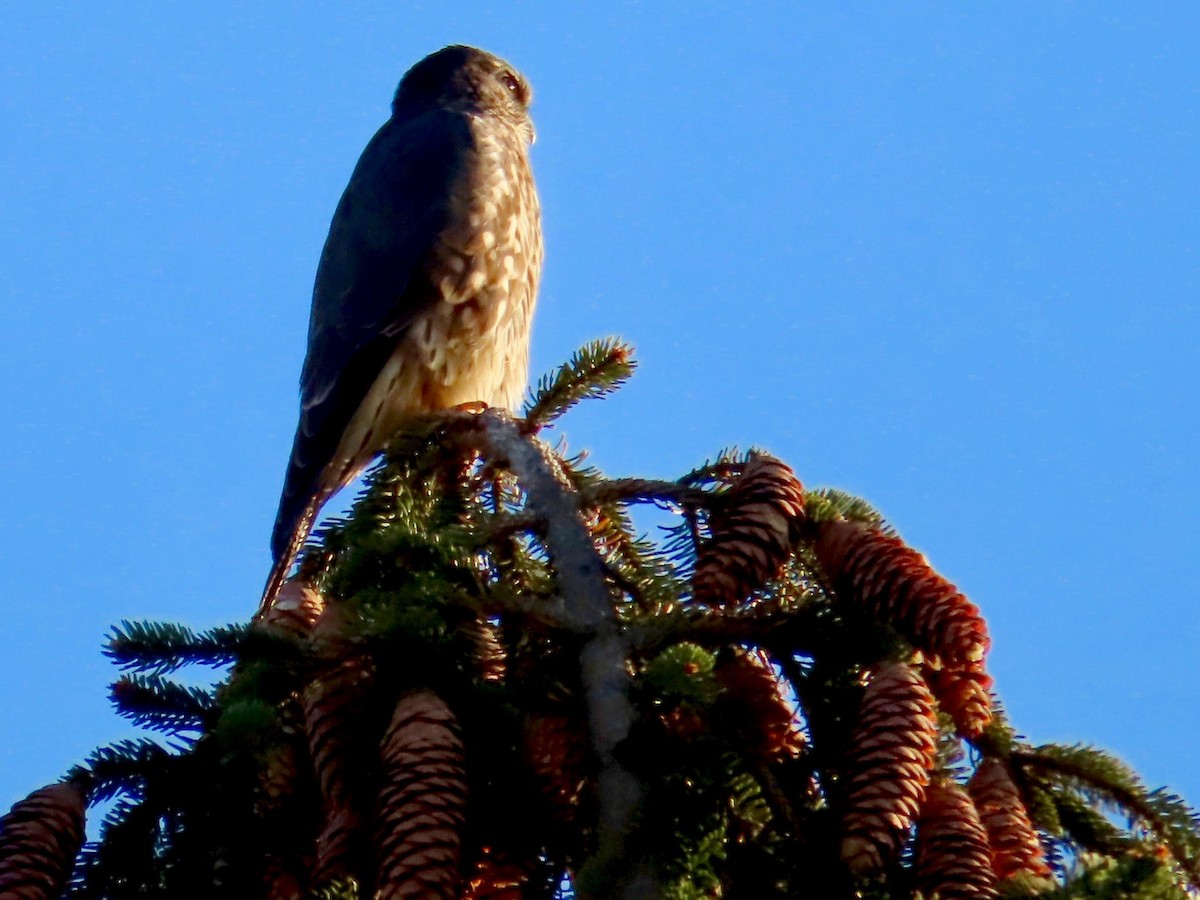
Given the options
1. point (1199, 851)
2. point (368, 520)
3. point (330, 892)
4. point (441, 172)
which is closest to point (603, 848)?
point (330, 892)

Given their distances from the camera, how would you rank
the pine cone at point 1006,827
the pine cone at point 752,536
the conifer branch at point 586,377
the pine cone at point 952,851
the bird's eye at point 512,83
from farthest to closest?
the bird's eye at point 512,83 → the conifer branch at point 586,377 → the pine cone at point 752,536 → the pine cone at point 1006,827 → the pine cone at point 952,851

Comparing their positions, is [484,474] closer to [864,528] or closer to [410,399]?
[864,528]

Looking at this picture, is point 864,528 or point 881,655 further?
point 864,528

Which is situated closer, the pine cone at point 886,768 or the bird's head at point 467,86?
the pine cone at point 886,768

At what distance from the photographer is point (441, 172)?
14.2 ft

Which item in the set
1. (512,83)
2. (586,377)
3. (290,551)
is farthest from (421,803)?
(512,83)

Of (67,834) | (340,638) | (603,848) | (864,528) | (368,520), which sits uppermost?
(368,520)

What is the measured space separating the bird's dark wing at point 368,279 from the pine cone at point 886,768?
6.64 feet

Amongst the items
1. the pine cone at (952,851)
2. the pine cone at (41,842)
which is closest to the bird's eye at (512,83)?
the pine cone at (41,842)

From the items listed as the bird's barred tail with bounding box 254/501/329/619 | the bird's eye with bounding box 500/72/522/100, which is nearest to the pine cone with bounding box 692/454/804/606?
the bird's barred tail with bounding box 254/501/329/619

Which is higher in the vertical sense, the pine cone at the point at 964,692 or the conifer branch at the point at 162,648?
the conifer branch at the point at 162,648

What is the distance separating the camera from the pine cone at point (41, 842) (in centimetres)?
153

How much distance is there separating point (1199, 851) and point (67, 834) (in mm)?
1411

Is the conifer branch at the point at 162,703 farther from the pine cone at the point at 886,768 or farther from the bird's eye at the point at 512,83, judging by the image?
the bird's eye at the point at 512,83
